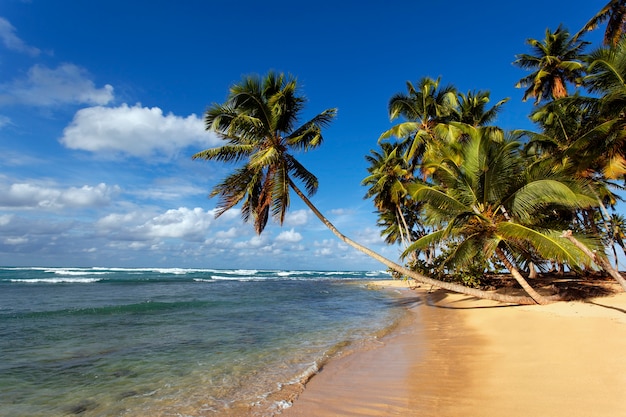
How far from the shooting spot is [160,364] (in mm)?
6762

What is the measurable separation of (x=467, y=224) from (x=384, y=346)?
560cm

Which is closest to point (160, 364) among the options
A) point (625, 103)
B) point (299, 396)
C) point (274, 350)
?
point (274, 350)

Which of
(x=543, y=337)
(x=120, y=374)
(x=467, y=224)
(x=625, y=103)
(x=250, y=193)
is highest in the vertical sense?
(x=625, y=103)

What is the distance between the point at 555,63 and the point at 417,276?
16.9 meters

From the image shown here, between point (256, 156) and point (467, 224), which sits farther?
point (256, 156)

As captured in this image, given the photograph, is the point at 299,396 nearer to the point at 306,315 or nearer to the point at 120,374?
the point at 120,374

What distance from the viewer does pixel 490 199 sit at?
11391 mm

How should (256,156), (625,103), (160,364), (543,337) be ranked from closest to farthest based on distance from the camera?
1. (160,364)
2. (543,337)
3. (625,103)
4. (256,156)

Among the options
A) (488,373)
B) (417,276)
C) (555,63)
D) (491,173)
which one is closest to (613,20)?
(555,63)

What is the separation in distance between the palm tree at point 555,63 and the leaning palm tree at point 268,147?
48.7 feet

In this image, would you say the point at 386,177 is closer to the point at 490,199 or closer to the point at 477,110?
the point at 477,110

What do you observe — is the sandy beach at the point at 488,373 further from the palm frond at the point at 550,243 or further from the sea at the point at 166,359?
the palm frond at the point at 550,243

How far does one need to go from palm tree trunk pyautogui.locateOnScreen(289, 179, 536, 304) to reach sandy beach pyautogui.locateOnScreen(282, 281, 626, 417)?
2681 millimetres

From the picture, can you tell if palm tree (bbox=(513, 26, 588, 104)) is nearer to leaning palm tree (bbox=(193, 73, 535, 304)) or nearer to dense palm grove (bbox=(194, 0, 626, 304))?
dense palm grove (bbox=(194, 0, 626, 304))
